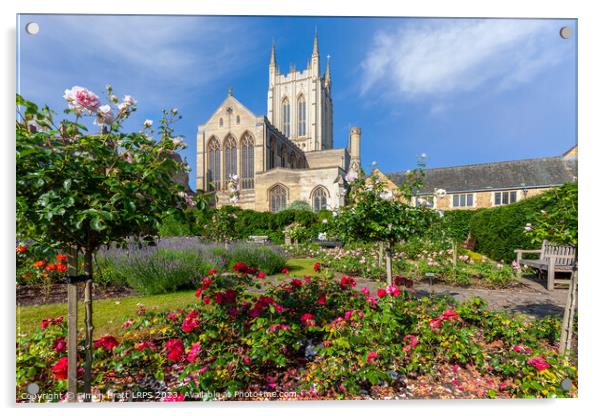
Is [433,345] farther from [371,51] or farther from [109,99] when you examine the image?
[109,99]

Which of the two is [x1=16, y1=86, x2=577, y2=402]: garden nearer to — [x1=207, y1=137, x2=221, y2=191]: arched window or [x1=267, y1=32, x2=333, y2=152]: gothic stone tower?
[x1=207, y1=137, x2=221, y2=191]: arched window

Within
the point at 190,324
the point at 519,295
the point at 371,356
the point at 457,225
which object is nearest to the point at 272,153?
the point at 457,225

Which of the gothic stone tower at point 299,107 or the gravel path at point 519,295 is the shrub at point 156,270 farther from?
the gothic stone tower at point 299,107

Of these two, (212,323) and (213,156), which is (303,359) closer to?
(212,323)

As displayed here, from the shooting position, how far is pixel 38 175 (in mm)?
1475

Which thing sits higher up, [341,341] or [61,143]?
[61,143]

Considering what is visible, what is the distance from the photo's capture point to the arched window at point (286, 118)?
4422 centimetres

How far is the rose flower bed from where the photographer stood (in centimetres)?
207

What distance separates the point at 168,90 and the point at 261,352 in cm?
294

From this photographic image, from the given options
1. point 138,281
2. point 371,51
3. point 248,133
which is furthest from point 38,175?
point 248,133

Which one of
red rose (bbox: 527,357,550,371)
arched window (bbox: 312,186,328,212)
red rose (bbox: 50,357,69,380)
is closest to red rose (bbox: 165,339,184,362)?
red rose (bbox: 50,357,69,380)

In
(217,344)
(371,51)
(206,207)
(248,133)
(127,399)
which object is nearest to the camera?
(206,207)

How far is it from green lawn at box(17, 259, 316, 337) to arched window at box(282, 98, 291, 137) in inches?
1638

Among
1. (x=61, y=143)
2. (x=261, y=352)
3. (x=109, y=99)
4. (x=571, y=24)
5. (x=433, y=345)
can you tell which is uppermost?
(x=571, y=24)
